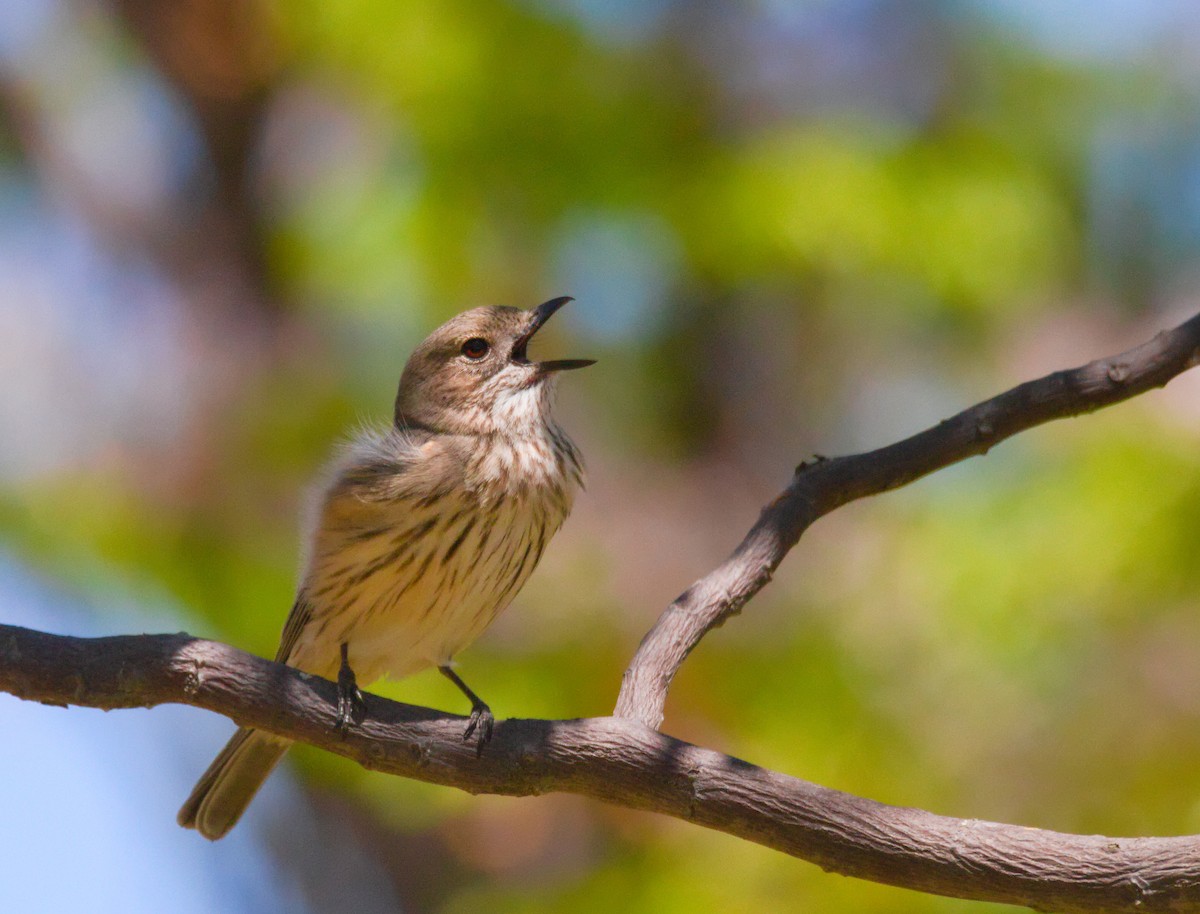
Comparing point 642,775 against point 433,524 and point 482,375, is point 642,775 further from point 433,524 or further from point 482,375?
point 482,375

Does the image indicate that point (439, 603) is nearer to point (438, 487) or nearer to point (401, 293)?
point (438, 487)

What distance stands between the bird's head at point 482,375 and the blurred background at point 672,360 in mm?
837

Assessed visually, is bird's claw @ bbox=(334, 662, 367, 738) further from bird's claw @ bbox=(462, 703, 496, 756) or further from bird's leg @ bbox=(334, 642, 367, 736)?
bird's claw @ bbox=(462, 703, 496, 756)

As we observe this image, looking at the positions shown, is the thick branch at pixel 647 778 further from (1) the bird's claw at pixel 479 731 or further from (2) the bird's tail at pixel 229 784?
(2) the bird's tail at pixel 229 784

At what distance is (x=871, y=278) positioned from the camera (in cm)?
636

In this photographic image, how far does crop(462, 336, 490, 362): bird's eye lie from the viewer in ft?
16.3

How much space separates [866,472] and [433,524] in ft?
4.69

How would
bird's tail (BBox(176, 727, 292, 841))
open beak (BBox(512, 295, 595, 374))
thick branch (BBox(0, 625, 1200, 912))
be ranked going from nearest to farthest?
thick branch (BBox(0, 625, 1200, 912)) < bird's tail (BBox(176, 727, 292, 841)) < open beak (BBox(512, 295, 595, 374))

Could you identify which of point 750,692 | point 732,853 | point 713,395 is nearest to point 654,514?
point 713,395

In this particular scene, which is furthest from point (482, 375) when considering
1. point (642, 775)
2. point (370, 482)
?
point (642, 775)

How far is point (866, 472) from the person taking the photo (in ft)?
12.0

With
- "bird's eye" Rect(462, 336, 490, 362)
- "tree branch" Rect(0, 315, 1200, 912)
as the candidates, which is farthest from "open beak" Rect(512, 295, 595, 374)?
"tree branch" Rect(0, 315, 1200, 912)

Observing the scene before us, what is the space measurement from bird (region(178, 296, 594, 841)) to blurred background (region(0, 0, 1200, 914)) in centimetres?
100

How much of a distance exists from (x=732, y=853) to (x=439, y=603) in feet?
5.75
